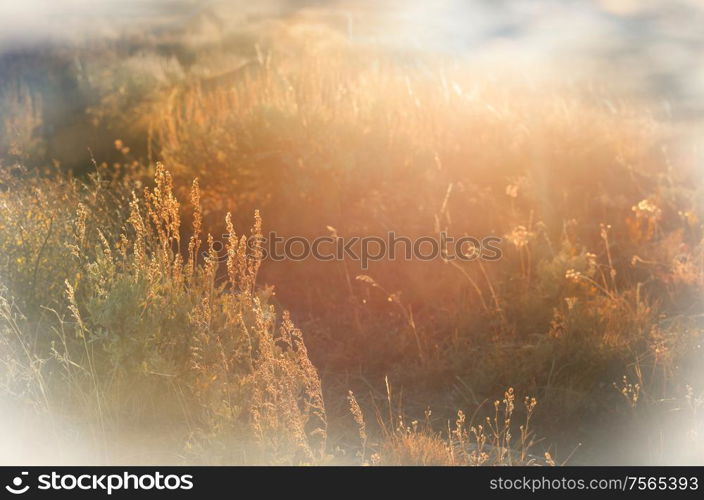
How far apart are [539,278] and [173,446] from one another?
9.05 feet

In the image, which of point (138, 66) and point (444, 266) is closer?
point (444, 266)

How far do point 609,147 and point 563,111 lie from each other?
2.75 ft

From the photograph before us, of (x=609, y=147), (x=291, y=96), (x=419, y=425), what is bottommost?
(x=419, y=425)

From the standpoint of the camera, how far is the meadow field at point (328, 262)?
3.46 meters

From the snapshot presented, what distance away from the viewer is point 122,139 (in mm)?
6371

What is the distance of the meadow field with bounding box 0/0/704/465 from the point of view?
3.46 metres

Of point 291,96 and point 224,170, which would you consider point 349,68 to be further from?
point 224,170

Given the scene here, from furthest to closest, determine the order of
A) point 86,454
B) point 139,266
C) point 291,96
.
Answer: point 291,96
point 139,266
point 86,454

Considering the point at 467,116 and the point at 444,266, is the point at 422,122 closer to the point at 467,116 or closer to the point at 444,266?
the point at 467,116

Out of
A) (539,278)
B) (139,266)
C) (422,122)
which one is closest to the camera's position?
(139,266)

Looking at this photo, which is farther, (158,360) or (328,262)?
(328,262)

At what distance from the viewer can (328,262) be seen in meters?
5.45

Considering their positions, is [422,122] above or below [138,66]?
below

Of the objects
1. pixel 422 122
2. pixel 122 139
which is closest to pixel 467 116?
pixel 422 122
